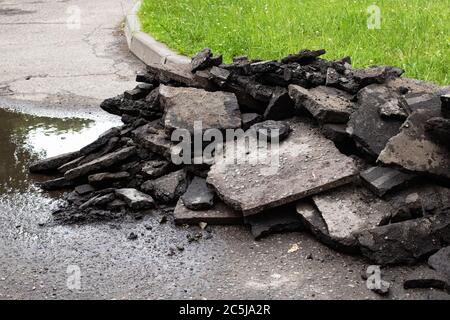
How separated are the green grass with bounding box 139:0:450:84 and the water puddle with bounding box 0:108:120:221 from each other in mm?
1951

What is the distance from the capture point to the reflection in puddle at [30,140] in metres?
5.26

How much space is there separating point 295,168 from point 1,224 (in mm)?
2120

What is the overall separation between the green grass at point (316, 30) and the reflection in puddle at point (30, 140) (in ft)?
6.38

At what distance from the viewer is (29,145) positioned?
19.4 feet

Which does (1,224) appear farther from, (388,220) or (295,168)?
(388,220)

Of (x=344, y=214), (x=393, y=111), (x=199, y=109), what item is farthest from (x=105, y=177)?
(x=393, y=111)

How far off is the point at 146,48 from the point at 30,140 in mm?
3008

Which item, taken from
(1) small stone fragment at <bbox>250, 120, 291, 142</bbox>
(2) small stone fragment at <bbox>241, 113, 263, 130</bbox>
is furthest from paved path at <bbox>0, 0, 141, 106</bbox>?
(1) small stone fragment at <bbox>250, 120, 291, 142</bbox>

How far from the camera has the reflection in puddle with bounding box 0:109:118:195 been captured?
5.26m

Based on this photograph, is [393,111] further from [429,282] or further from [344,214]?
[429,282]

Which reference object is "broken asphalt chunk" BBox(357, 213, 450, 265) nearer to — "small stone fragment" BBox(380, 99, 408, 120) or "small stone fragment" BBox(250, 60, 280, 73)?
"small stone fragment" BBox(380, 99, 408, 120)

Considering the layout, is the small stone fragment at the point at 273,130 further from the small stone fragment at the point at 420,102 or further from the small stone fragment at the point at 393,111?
the small stone fragment at the point at 420,102
